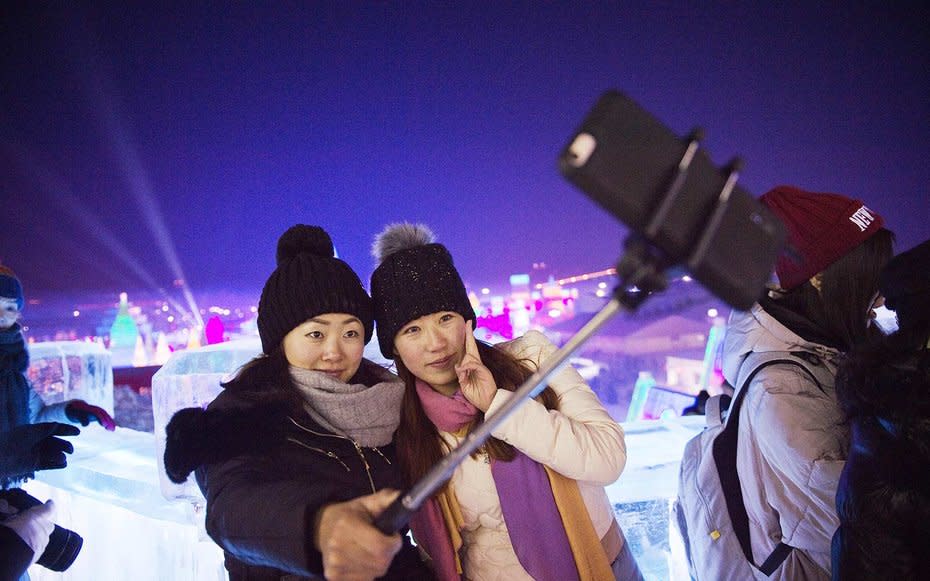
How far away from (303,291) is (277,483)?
0.76 metres

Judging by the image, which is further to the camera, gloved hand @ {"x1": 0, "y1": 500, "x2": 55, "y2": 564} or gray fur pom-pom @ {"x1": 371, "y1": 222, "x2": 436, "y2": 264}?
gloved hand @ {"x1": 0, "y1": 500, "x2": 55, "y2": 564}

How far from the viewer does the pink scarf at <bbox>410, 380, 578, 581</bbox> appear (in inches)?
58.7

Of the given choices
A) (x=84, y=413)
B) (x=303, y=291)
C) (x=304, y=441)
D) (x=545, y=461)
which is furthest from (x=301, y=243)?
(x=84, y=413)

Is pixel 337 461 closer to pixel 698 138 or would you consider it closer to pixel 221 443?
pixel 221 443

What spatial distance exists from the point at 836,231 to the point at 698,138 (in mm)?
1358

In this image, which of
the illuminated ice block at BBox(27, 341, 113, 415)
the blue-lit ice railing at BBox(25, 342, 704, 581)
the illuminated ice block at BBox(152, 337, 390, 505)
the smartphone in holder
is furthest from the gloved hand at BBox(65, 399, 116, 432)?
the smartphone in holder

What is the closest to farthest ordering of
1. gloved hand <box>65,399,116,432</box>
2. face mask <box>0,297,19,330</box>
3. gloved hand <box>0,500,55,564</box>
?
gloved hand <box>0,500,55,564</box> < face mask <box>0,297,19,330</box> < gloved hand <box>65,399,116,432</box>

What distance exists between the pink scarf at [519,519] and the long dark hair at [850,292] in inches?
47.5

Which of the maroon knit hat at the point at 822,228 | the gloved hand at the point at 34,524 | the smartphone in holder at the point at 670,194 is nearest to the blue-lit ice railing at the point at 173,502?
the gloved hand at the point at 34,524

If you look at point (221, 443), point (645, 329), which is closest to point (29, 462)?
point (221, 443)

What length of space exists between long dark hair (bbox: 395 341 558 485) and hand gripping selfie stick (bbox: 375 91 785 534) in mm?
893

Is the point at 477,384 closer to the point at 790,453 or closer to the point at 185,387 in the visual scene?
the point at 790,453

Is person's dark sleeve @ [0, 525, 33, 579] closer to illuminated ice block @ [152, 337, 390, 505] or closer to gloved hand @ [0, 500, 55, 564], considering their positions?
gloved hand @ [0, 500, 55, 564]

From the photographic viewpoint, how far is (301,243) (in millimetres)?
1792
